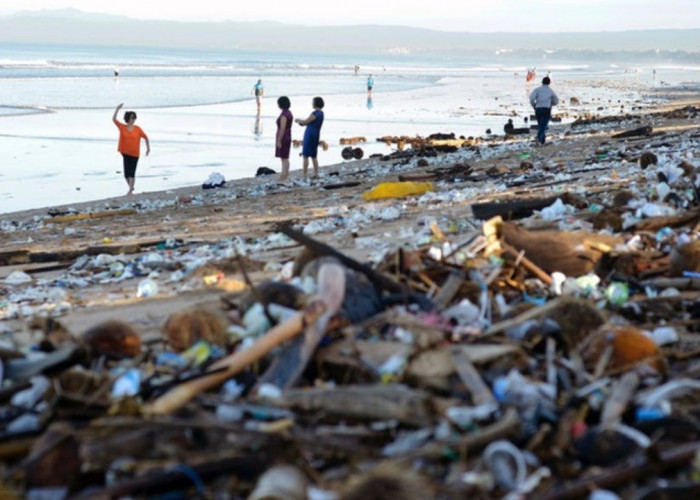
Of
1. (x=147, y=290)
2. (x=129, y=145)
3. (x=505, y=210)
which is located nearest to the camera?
(x=147, y=290)

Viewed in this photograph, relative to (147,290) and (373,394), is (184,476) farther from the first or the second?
(147,290)

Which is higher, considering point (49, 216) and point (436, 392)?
point (436, 392)

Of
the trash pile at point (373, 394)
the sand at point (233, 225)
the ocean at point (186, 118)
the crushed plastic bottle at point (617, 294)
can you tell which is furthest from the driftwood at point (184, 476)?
the ocean at point (186, 118)

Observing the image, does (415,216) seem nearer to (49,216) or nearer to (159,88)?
(49,216)

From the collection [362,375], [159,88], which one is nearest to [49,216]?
[362,375]

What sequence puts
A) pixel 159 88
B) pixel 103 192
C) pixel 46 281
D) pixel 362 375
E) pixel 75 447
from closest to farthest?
pixel 75 447, pixel 362 375, pixel 46 281, pixel 103 192, pixel 159 88

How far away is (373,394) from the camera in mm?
3006

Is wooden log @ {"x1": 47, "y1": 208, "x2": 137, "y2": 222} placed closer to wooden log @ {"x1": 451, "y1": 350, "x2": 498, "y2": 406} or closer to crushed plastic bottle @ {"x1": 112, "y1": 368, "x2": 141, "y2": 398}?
crushed plastic bottle @ {"x1": 112, "y1": 368, "x2": 141, "y2": 398}

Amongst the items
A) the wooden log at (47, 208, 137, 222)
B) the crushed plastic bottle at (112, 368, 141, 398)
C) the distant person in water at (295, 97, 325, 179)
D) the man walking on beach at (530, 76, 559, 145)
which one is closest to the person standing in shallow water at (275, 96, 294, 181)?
the distant person in water at (295, 97, 325, 179)

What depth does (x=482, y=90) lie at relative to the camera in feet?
158

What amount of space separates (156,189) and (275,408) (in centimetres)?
1248

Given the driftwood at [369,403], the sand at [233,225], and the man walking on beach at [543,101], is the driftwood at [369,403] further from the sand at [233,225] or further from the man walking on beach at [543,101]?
the man walking on beach at [543,101]

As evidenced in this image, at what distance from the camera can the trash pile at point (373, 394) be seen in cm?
264

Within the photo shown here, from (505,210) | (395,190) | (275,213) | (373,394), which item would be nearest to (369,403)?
(373,394)
